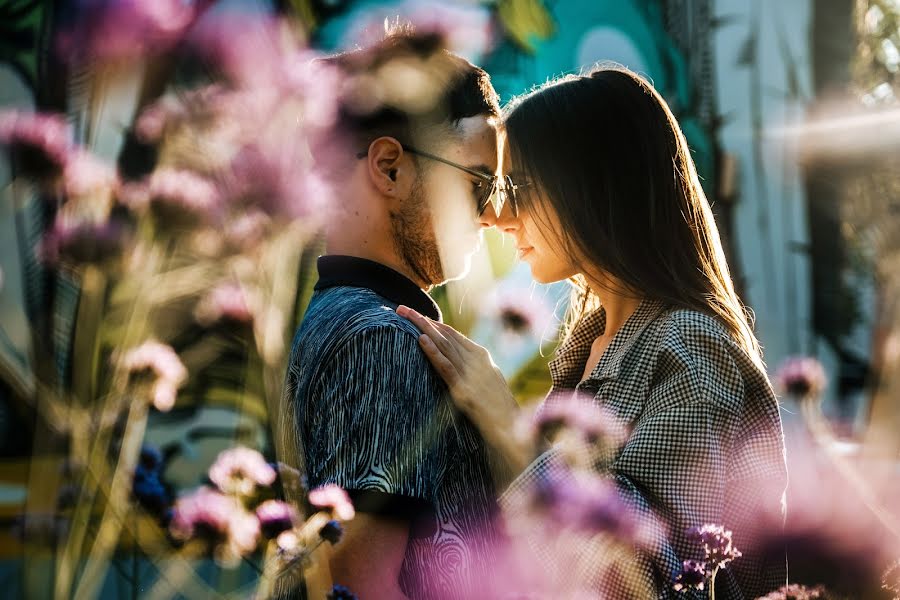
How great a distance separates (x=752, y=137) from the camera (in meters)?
6.02

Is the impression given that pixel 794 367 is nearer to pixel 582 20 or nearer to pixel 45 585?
pixel 45 585

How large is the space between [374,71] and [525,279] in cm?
280

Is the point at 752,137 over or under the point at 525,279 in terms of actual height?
over

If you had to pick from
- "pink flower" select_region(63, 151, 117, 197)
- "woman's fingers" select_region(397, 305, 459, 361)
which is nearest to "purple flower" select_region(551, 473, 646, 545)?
"woman's fingers" select_region(397, 305, 459, 361)

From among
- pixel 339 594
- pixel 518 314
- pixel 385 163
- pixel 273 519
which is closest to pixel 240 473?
pixel 273 519

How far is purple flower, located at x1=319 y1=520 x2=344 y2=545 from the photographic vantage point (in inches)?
47.1

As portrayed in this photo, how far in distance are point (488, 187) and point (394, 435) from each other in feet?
2.42

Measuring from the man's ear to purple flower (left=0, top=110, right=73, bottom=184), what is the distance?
0.57 metres

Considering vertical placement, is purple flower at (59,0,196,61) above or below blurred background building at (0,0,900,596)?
above

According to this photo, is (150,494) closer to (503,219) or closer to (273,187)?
(273,187)

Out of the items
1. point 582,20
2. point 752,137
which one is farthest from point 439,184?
point 752,137

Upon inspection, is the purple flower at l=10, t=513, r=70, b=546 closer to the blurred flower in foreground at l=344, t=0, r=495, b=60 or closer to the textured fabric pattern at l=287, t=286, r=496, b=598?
the textured fabric pattern at l=287, t=286, r=496, b=598

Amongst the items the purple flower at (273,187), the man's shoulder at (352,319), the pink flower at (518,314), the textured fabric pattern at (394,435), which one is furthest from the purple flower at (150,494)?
the pink flower at (518,314)

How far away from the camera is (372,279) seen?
1794 mm
